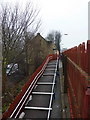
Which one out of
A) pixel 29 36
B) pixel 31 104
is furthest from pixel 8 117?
pixel 29 36

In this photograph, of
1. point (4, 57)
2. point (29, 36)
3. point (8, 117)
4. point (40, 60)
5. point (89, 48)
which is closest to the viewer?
point (89, 48)

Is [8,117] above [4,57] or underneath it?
underneath

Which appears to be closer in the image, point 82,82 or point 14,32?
point 82,82

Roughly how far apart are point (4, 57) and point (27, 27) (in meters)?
5.70

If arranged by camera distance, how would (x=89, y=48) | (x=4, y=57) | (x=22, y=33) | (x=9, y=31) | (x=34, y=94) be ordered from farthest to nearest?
1. (x=22, y=33)
2. (x=9, y=31)
3. (x=4, y=57)
4. (x=34, y=94)
5. (x=89, y=48)

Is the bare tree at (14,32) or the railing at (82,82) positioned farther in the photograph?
the bare tree at (14,32)

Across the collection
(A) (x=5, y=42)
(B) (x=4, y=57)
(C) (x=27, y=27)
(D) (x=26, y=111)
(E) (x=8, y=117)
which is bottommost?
(D) (x=26, y=111)

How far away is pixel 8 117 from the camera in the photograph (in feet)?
18.4

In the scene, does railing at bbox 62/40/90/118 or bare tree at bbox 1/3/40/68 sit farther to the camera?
bare tree at bbox 1/3/40/68

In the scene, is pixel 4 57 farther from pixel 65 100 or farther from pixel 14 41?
pixel 65 100

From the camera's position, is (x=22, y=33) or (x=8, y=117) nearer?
(x=8, y=117)

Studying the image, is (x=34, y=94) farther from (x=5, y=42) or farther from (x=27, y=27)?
(x=27, y=27)

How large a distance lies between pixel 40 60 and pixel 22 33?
13.4 meters

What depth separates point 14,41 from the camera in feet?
67.0
